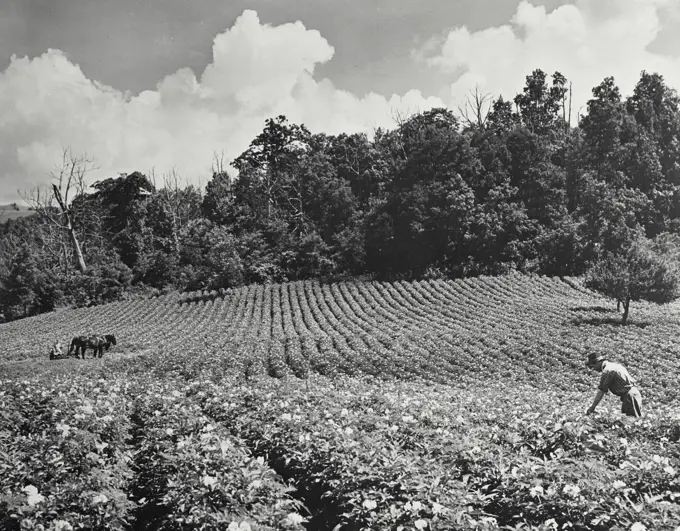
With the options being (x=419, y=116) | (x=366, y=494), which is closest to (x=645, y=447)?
Result: (x=366, y=494)

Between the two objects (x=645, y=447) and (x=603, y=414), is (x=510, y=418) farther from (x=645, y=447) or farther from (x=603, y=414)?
(x=645, y=447)

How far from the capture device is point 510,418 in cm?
801

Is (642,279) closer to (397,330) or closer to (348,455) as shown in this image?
(397,330)

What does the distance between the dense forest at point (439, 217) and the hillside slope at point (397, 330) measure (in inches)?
223

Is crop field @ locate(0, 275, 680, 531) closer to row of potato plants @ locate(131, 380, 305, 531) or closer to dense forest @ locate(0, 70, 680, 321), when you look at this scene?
row of potato plants @ locate(131, 380, 305, 531)

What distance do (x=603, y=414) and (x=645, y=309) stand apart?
26.0 metres

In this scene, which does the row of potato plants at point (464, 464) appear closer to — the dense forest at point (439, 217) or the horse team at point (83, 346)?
the horse team at point (83, 346)

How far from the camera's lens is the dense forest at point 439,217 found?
44031 millimetres

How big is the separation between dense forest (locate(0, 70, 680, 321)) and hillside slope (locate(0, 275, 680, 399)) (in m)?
5.65

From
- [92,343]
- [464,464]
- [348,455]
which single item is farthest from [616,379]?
[92,343]

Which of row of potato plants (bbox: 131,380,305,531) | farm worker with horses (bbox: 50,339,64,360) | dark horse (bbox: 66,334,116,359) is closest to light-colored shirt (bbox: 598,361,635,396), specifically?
row of potato plants (bbox: 131,380,305,531)

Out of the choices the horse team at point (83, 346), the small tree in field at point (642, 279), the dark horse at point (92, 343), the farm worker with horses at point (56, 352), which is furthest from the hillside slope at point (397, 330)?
the farm worker with horses at point (56, 352)

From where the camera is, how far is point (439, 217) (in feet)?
153

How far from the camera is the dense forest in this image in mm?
44031
